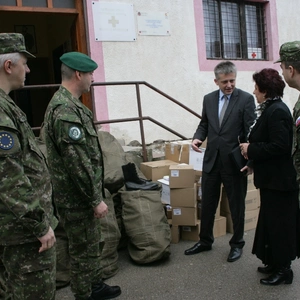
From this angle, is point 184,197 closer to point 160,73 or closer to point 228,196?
point 228,196

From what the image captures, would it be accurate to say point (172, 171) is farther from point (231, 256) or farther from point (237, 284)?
point (237, 284)

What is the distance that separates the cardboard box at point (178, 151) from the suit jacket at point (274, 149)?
5.07 ft

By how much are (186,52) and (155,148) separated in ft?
7.79

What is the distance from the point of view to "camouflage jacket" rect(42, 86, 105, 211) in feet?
7.59

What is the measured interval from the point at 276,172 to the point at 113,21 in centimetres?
395

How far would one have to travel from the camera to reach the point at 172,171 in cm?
393

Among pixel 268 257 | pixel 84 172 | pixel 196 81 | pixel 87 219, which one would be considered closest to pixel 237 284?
pixel 268 257

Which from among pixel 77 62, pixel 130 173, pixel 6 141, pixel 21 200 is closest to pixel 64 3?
pixel 130 173

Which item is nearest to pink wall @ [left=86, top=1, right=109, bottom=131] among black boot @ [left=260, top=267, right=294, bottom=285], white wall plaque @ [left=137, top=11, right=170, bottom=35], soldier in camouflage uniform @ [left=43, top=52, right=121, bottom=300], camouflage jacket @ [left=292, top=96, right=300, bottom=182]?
white wall plaque @ [left=137, top=11, right=170, bottom=35]

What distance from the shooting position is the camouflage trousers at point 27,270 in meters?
1.74

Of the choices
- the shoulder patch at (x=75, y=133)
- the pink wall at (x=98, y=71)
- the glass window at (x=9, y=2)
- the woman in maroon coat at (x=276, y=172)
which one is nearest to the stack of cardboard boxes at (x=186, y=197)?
the woman in maroon coat at (x=276, y=172)

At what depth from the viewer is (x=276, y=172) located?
2820mm

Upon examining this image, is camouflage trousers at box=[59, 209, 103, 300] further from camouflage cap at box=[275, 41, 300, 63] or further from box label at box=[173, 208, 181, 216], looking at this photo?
camouflage cap at box=[275, 41, 300, 63]

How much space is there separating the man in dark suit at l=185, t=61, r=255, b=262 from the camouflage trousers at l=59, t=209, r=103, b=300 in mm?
1316
